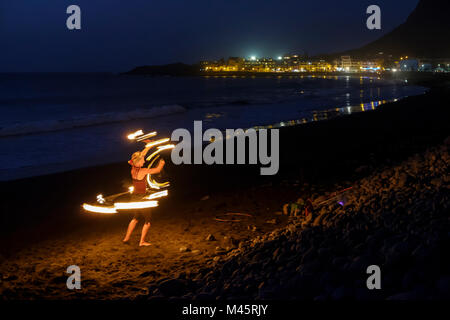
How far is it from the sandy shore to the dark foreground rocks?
4 centimetres

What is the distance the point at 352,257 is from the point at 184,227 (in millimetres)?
4421

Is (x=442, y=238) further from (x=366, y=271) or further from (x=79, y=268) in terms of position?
(x=79, y=268)

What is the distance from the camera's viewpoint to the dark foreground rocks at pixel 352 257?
4441 mm

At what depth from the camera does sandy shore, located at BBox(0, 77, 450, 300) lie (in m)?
6.04

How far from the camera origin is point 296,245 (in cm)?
619

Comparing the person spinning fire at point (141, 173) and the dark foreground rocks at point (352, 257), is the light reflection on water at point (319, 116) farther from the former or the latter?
the dark foreground rocks at point (352, 257)

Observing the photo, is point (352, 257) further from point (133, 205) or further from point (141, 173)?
point (141, 173)

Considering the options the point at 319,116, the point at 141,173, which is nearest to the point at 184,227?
the point at 141,173

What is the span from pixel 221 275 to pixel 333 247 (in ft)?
5.15

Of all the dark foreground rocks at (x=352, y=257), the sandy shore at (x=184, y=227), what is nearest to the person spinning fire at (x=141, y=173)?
the sandy shore at (x=184, y=227)

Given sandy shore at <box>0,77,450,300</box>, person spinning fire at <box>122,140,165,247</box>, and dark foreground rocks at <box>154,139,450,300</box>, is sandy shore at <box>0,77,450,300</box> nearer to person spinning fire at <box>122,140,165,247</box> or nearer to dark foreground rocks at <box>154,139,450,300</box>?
dark foreground rocks at <box>154,139,450,300</box>

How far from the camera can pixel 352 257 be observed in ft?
17.2
